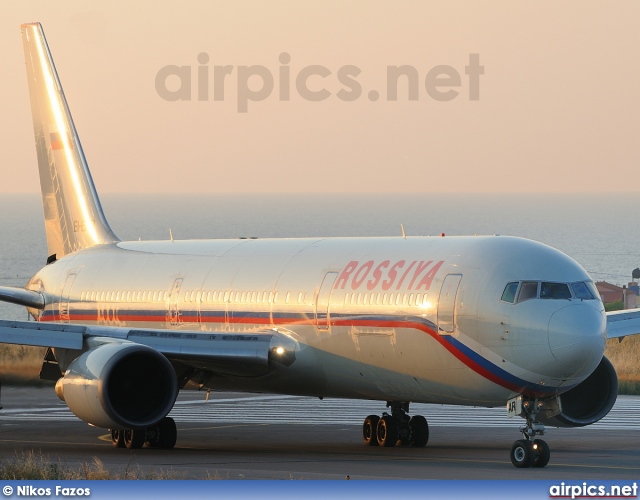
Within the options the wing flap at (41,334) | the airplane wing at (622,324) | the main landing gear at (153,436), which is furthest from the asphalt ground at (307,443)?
the airplane wing at (622,324)

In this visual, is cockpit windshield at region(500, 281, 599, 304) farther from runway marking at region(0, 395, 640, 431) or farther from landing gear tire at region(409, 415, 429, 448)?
runway marking at region(0, 395, 640, 431)

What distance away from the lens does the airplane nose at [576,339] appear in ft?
81.6

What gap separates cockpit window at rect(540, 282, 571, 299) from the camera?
25.7 m

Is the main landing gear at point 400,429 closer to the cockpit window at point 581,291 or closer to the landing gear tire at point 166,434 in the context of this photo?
the landing gear tire at point 166,434

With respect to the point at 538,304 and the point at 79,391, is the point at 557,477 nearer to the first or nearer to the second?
the point at 538,304

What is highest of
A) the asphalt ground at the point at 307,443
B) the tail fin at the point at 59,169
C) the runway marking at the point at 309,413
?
the tail fin at the point at 59,169

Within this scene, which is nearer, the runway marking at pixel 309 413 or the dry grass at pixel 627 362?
the runway marking at pixel 309 413

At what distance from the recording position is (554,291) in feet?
84.5

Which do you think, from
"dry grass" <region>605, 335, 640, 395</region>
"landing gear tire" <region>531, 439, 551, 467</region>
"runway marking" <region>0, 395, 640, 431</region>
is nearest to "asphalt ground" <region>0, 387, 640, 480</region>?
"runway marking" <region>0, 395, 640, 431</region>

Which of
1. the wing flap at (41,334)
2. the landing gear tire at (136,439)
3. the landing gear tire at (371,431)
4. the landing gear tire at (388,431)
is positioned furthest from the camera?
the landing gear tire at (371,431)

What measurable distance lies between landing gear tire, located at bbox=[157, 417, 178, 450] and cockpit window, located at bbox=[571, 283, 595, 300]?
893 centimetres

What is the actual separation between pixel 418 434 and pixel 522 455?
6.16 m

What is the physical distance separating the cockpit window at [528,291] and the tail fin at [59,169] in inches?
654

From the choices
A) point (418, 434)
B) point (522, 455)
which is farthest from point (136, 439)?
point (522, 455)
